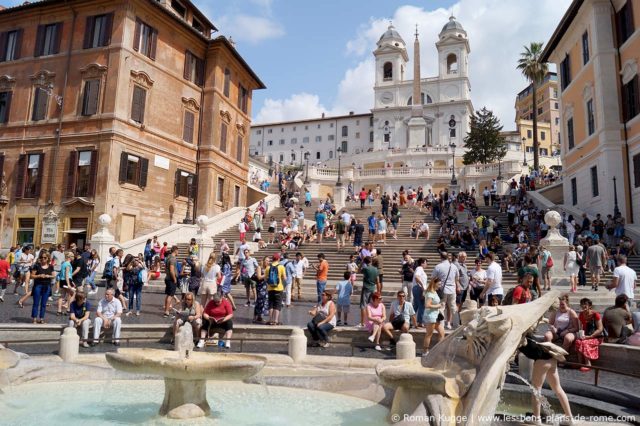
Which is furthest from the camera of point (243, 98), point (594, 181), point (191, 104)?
point (243, 98)

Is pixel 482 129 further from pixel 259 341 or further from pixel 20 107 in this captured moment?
pixel 259 341

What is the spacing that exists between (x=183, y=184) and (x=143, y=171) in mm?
3220

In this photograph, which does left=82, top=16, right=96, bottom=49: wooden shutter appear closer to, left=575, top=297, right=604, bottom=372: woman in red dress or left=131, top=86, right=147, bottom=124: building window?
left=131, top=86, right=147, bottom=124: building window

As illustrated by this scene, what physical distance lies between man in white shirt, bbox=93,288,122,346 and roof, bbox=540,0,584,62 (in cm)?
2599

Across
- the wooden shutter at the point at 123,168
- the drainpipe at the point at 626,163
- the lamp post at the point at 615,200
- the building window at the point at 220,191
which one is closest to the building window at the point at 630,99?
the drainpipe at the point at 626,163

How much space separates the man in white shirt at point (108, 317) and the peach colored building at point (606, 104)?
21.5 metres

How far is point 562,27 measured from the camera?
2767 cm

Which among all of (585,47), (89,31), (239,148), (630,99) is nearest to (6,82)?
(89,31)

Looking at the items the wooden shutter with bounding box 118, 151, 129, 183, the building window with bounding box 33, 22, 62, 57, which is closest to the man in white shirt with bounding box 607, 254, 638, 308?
the wooden shutter with bounding box 118, 151, 129, 183

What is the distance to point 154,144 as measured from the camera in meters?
27.7

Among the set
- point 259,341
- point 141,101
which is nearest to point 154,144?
point 141,101

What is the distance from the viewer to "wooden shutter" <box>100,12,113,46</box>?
2648 centimetres

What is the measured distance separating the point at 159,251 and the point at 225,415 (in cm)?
1538

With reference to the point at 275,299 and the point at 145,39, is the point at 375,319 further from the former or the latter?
the point at 145,39
